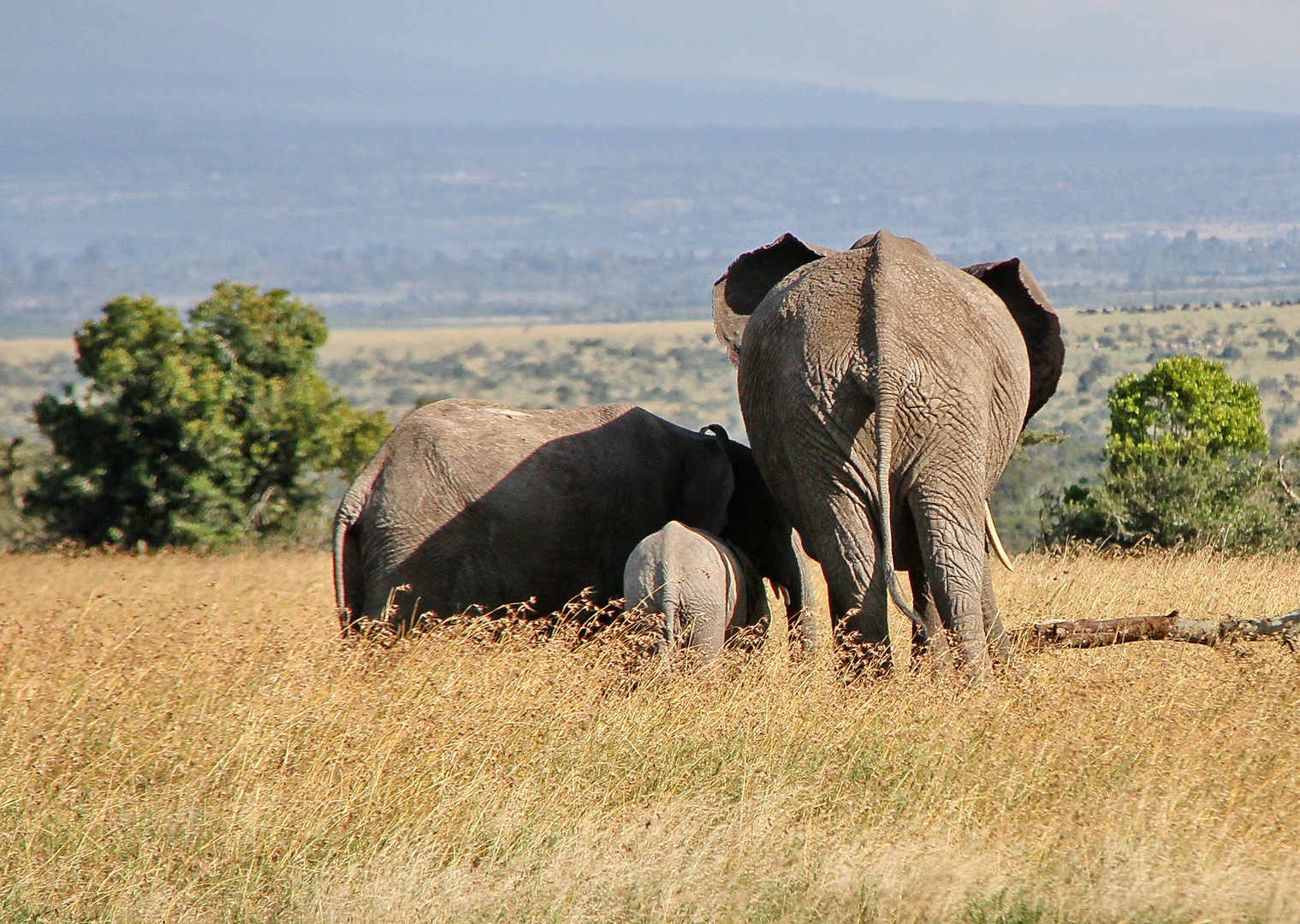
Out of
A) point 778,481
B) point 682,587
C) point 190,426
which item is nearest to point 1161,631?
point 778,481

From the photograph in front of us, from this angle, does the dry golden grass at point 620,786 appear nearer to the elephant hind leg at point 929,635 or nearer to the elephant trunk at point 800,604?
the elephant hind leg at point 929,635

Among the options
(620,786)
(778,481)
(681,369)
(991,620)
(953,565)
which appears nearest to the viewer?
(620,786)

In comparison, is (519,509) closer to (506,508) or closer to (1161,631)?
(506,508)

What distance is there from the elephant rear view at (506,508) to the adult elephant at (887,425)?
129 centimetres

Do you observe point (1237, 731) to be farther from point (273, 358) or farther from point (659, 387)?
point (659, 387)

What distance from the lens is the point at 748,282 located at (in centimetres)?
952

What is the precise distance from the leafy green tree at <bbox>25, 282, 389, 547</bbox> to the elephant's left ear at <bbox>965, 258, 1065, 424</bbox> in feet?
52.4

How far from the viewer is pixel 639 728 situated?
6.72 metres

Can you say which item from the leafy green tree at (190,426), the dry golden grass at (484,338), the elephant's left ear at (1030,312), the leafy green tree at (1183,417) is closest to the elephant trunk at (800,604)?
the elephant's left ear at (1030,312)

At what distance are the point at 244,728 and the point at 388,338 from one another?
134 m

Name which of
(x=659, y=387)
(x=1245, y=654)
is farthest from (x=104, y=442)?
(x=659, y=387)

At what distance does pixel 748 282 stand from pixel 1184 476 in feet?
28.8

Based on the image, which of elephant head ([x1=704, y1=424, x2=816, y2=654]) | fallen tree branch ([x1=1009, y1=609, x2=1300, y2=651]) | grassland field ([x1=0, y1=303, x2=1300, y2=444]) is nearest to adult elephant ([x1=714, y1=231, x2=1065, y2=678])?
fallen tree branch ([x1=1009, y1=609, x2=1300, y2=651])

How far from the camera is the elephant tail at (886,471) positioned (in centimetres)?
737
